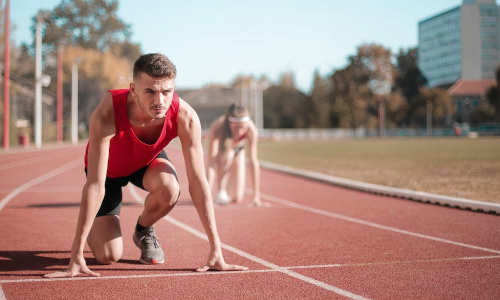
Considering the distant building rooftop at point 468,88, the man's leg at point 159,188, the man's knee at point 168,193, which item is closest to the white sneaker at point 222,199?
the man's leg at point 159,188

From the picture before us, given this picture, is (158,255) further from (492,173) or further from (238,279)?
(492,173)

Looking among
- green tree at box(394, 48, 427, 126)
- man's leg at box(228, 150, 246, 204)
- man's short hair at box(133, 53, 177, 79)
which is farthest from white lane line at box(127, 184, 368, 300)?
green tree at box(394, 48, 427, 126)

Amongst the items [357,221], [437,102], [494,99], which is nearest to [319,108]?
[437,102]

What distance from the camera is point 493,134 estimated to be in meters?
74.9

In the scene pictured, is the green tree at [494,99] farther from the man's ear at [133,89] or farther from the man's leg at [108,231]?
the man's ear at [133,89]

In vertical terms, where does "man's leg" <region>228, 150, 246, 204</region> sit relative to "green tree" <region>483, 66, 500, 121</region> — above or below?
below

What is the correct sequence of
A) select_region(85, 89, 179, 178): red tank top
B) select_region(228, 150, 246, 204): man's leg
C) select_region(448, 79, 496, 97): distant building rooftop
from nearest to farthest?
select_region(85, 89, 179, 178): red tank top < select_region(228, 150, 246, 204): man's leg < select_region(448, 79, 496, 97): distant building rooftop

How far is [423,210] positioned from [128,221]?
470 centimetres

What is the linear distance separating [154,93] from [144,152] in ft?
2.56

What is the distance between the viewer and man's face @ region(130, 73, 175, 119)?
4.29 m

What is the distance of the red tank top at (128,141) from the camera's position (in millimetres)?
4616

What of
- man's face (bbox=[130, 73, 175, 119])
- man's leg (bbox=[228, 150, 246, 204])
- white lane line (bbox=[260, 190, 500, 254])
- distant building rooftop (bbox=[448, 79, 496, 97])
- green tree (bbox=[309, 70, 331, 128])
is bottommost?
white lane line (bbox=[260, 190, 500, 254])

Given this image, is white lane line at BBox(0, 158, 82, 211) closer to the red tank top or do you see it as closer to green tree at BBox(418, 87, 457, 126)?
the red tank top

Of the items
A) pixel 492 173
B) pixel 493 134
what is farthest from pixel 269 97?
pixel 492 173
